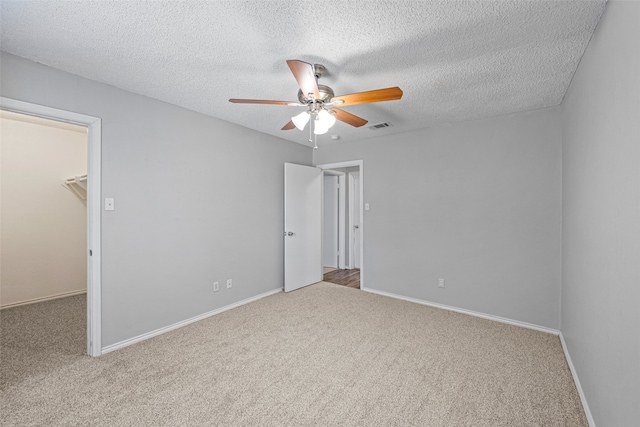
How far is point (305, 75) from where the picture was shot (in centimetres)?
172

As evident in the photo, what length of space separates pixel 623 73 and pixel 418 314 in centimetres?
281

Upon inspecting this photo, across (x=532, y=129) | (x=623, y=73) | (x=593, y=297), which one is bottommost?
(x=593, y=297)

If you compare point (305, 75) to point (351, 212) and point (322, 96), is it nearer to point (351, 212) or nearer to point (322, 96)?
point (322, 96)

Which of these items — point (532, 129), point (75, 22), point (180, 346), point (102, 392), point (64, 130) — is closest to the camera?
point (75, 22)

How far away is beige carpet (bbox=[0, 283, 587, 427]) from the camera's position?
1.73m

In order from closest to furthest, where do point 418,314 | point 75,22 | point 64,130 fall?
point 75,22
point 418,314
point 64,130

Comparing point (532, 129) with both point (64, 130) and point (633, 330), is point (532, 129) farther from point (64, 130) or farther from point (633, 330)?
point (64, 130)

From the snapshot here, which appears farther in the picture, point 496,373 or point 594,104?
point 496,373

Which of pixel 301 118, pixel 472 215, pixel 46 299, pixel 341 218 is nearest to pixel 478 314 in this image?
pixel 472 215

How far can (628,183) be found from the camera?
3.95 feet

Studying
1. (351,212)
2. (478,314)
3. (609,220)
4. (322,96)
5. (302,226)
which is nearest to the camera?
(609,220)

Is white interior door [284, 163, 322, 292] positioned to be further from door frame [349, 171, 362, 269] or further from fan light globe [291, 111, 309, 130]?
fan light globe [291, 111, 309, 130]

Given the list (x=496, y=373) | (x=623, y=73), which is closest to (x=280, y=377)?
(x=496, y=373)

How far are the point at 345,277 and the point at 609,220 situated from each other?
4072mm
